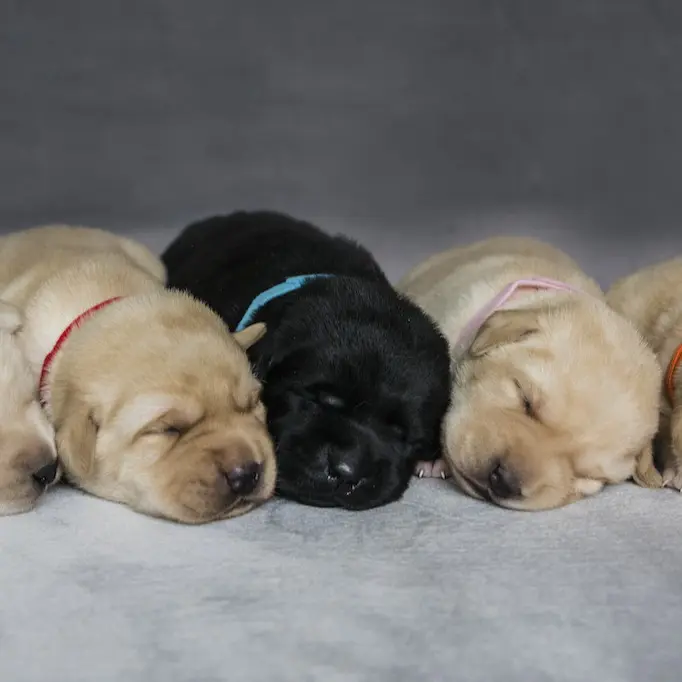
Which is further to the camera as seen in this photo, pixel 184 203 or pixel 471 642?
pixel 184 203

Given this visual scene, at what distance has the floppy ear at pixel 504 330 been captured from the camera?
2.88 m

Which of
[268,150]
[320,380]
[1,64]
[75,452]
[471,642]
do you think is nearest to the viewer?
[471,642]

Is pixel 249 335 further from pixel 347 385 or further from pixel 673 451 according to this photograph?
pixel 673 451

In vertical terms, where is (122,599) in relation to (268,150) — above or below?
below

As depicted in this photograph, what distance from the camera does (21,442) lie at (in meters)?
2.57

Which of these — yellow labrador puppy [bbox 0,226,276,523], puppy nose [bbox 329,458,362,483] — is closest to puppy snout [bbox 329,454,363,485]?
puppy nose [bbox 329,458,362,483]

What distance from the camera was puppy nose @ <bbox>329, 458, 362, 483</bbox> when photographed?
101 inches

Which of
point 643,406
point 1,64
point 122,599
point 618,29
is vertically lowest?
point 122,599

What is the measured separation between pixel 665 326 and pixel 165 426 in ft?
5.69

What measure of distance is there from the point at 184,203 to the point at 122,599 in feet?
10.6

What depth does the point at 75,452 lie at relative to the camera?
251cm

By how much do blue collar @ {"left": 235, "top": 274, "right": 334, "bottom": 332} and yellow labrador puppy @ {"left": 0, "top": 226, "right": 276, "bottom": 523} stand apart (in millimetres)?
177

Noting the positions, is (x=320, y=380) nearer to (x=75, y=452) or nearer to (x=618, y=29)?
(x=75, y=452)

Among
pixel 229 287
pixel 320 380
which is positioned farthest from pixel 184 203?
pixel 320 380
